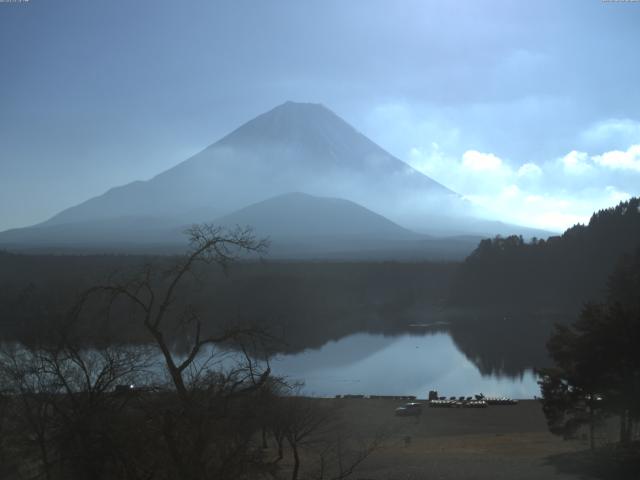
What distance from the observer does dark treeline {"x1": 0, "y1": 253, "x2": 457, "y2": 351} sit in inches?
807

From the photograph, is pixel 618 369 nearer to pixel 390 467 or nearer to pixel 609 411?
pixel 609 411

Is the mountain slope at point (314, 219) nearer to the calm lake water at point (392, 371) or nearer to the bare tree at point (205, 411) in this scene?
the calm lake water at point (392, 371)

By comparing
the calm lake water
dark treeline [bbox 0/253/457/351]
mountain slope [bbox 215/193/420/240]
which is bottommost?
the calm lake water

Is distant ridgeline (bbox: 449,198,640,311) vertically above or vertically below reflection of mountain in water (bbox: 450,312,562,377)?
above

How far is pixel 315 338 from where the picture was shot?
25594mm

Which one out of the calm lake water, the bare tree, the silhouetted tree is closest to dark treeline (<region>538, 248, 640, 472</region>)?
the silhouetted tree

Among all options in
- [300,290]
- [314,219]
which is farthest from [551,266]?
[314,219]

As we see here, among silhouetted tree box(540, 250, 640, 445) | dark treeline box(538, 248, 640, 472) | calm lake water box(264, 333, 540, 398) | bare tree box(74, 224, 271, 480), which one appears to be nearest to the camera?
bare tree box(74, 224, 271, 480)

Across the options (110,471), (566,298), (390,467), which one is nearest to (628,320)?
(390,467)

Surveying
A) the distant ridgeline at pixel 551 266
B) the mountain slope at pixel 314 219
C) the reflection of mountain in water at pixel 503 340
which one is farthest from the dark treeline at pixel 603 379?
the mountain slope at pixel 314 219

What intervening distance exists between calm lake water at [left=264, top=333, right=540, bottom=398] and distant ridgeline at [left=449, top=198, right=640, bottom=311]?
45.3 ft

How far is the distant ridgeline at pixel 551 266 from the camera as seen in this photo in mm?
36844

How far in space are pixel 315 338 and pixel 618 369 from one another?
60.1 ft

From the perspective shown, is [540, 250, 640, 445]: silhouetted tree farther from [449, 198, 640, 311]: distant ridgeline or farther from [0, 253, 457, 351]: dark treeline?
[449, 198, 640, 311]: distant ridgeline
